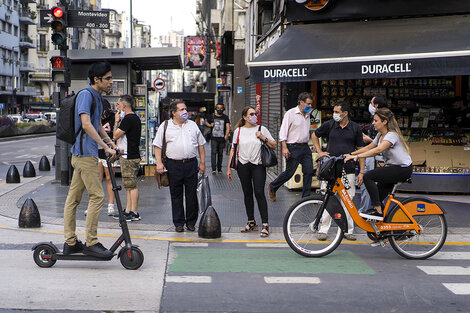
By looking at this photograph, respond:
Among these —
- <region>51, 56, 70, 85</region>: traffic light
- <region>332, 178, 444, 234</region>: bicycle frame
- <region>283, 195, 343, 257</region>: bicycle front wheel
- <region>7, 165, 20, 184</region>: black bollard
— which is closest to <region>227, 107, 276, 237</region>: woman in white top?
<region>283, 195, 343, 257</region>: bicycle front wheel

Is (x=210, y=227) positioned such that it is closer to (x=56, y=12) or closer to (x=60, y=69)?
(x=60, y=69)

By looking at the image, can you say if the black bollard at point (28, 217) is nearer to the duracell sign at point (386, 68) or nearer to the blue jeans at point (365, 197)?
the blue jeans at point (365, 197)

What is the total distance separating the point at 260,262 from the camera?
6949 millimetres

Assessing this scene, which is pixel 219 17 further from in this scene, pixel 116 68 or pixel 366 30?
pixel 366 30

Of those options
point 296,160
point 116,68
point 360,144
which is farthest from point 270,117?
point 360,144

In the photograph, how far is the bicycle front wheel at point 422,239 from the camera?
282 inches

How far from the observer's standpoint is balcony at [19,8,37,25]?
8219 cm

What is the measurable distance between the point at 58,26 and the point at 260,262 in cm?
855

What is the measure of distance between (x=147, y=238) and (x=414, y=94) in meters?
7.37

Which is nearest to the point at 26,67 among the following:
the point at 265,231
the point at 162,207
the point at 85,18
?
the point at 85,18

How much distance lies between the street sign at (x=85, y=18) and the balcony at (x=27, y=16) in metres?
73.1

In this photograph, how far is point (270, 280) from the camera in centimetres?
613

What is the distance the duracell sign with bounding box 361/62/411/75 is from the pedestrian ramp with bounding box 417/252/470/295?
179 inches

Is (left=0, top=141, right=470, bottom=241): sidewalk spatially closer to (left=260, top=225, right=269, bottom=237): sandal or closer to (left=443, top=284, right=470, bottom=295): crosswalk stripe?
(left=260, top=225, right=269, bottom=237): sandal
